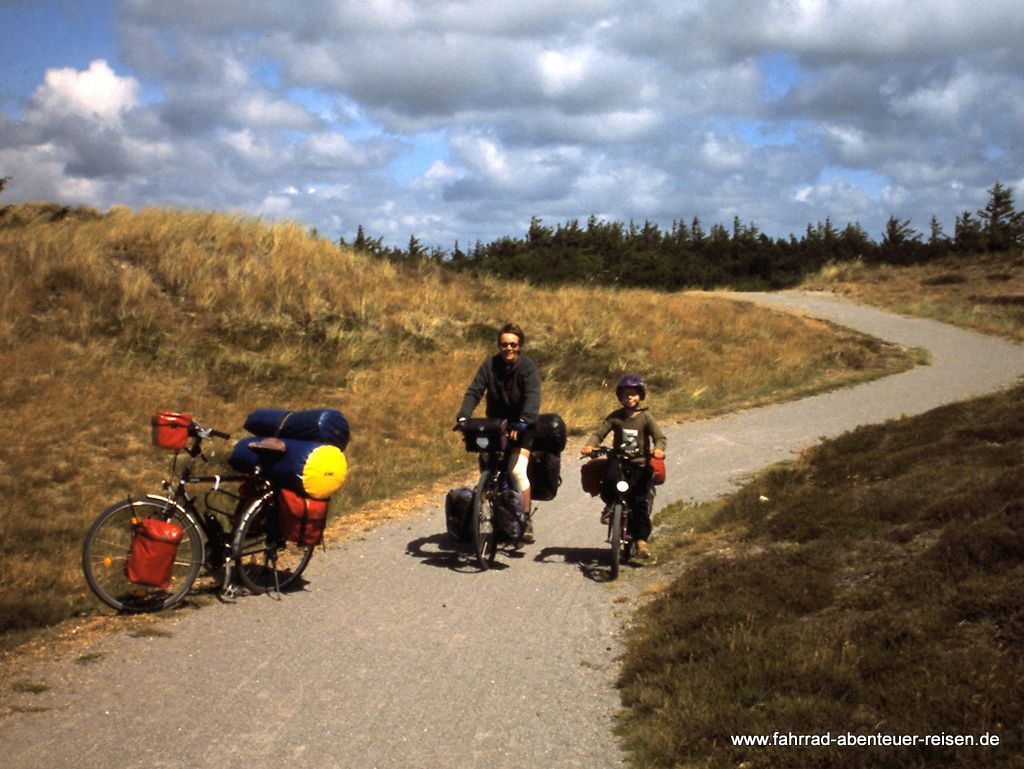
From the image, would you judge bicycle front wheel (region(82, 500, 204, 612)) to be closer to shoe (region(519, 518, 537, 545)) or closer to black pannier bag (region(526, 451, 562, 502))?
black pannier bag (region(526, 451, 562, 502))

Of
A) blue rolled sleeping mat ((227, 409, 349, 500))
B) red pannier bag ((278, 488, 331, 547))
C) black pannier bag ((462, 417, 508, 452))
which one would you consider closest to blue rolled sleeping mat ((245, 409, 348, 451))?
blue rolled sleeping mat ((227, 409, 349, 500))

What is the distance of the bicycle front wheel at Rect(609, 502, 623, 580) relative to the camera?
833cm

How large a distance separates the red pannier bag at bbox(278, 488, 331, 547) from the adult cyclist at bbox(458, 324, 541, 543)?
1547 millimetres

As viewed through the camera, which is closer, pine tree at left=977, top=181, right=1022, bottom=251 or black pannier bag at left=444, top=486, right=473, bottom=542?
black pannier bag at left=444, top=486, right=473, bottom=542

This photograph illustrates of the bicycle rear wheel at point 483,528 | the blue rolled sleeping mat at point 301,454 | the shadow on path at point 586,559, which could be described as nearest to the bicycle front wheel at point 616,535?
the shadow on path at point 586,559

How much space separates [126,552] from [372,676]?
249 cm

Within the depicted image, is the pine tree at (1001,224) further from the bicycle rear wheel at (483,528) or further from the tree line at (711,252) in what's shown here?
the bicycle rear wheel at (483,528)

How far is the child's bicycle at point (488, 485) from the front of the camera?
857 cm

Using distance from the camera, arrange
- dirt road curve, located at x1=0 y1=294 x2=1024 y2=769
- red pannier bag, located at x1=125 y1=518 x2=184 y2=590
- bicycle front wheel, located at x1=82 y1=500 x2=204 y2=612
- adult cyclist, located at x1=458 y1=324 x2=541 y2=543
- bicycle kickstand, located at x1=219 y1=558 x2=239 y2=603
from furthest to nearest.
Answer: adult cyclist, located at x1=458 y1=324 x2=541 y2=543 < bicycle kickstand, located at x1=219 y1=558 x2=239 y2=603 < bicycle front wheel, located at x1=82 y1=500 x2=204 y2=612 < red pannier bag, located at x1=125 y1=518 x2=184 y2=590 < dirt road curve, located at x1=0 y1=294 x2=1024 y2=769

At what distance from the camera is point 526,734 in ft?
17.0

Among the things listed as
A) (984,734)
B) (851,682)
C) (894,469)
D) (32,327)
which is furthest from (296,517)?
(32,327)

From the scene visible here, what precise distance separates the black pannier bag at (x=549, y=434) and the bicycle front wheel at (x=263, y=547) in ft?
7.41

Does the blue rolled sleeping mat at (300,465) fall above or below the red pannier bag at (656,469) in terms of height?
above

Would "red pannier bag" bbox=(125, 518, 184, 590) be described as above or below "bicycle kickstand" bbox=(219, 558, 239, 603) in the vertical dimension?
above
